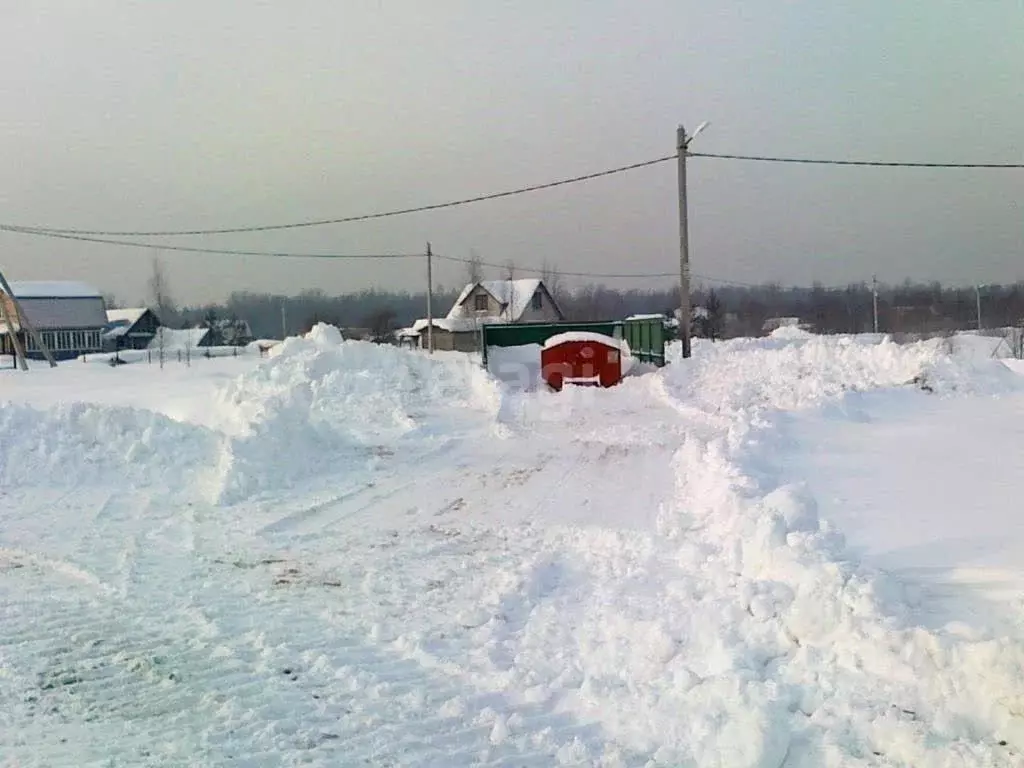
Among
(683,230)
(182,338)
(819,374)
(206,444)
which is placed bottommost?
(819,374)

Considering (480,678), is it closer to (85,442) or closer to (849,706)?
(849,706)

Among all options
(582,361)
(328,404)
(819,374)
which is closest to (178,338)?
(582,361)

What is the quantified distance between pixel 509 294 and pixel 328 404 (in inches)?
1849

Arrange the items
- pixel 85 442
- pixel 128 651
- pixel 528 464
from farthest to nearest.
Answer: pixel 528 464
pixel 85 442
pixel 128 651

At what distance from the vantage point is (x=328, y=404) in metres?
19.4

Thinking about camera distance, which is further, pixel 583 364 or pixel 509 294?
pixel 509 294

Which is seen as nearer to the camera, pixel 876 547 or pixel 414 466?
pixel 876 547

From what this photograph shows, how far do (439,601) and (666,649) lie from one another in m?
2.11

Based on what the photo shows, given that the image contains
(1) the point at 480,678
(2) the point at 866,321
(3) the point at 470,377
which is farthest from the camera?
(2) the point at 866,321

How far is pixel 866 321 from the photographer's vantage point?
270 feet

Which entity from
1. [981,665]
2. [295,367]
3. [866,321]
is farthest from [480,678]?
[866,321]

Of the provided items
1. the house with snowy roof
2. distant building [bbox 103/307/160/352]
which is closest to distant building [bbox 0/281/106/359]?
distant building [bbox 103/307/160/352]

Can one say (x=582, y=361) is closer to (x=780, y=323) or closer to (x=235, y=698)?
(x=235, y=698)

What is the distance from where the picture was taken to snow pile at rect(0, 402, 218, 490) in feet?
38.4
